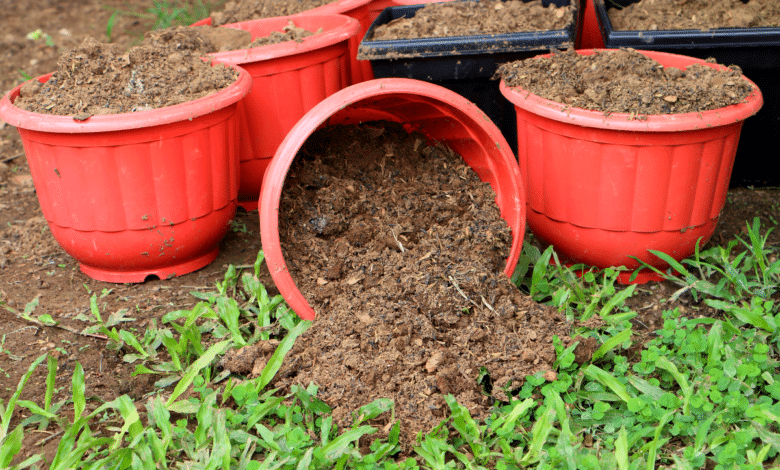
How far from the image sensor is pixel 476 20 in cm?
249

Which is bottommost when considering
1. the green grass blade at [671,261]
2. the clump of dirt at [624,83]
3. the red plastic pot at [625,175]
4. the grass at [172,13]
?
the green grass blade at [671,261]

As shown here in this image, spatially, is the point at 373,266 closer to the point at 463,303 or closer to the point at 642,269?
the point at 463,303

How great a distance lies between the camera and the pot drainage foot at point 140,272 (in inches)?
86.4

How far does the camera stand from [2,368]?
177 centimetres

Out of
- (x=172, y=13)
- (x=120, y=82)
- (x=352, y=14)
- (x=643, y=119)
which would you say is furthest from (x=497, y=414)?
(x=172, y=13)

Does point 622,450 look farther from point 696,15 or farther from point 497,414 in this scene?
point 696,15

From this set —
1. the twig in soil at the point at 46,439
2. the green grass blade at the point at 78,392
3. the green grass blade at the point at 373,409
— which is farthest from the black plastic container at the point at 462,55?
the twig in soil at the point at 46,439

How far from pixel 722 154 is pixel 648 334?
0.59 m

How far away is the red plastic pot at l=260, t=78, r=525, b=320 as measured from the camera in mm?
1761

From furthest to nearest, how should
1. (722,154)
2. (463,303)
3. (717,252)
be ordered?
(717,252) < (722,154) < (463,303)

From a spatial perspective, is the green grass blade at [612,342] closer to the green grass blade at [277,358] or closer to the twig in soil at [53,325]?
the green grass blade at [277,358]

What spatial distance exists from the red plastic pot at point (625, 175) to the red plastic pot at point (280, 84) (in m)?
0.74

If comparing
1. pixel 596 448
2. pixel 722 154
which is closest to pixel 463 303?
pixel 596 448

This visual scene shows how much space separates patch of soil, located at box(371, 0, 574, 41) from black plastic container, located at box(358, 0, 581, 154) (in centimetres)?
11
